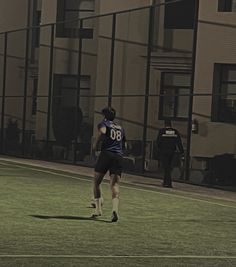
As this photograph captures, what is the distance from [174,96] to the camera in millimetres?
23438

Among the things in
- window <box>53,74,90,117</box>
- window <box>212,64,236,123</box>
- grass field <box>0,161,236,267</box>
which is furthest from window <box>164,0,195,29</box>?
grass field <box>0,161,236,267</box>

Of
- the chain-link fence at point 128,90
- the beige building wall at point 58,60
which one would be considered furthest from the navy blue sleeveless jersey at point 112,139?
the beige building wall at point 58,60

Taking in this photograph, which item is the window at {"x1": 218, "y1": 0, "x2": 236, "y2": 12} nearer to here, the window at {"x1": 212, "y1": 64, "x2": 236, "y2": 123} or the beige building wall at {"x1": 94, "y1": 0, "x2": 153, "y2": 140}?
the window at {"x1": 212, "y1": 64, "x2": 236, "y2": 123}

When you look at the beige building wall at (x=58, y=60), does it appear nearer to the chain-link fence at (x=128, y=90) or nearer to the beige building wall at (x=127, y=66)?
the chain-link fence at (x=128, y=90)

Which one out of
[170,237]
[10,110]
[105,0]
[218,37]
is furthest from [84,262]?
[10,110]

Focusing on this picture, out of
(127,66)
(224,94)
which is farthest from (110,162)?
(127,66)

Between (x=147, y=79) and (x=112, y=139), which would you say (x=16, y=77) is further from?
(x=112, y=139)

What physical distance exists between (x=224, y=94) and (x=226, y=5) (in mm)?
4635

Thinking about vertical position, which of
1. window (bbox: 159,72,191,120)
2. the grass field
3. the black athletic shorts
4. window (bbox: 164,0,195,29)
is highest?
window (bbox: 164,0,195,29)

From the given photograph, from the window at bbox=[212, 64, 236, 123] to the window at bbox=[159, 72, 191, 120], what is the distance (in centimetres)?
105

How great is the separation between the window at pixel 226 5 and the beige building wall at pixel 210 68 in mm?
218

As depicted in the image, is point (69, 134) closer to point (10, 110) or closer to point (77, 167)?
point (77, 167)

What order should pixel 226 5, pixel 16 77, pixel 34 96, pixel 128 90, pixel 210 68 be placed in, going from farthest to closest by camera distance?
1. pixel 16 77
2. pixel 34 96
3. pixel 128 90
4. pixel 226 5
5. pixel 210 68

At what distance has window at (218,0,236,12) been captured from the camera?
81.9 ft
